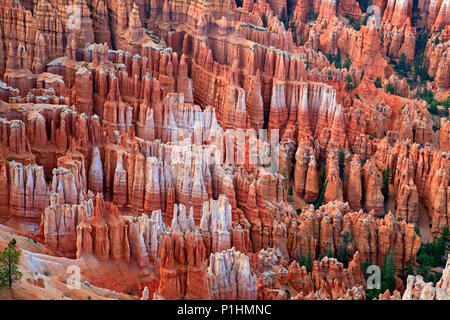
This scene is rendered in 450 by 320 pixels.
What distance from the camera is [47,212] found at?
30.8 metres

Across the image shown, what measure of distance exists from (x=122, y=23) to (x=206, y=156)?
59.3ft

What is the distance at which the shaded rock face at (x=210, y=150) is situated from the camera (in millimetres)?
30781

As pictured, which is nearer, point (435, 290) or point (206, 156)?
point (435, 290)

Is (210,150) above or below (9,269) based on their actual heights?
Answer: below

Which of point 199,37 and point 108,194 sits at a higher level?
point 199,37

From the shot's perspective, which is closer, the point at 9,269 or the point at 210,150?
the point at 9,269

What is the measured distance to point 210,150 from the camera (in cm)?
3803

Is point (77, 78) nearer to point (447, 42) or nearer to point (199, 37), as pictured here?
point (199, 37)

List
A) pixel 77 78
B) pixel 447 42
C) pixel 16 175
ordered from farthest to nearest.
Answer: pixel 447 42 < pixel 77 78 < pixel 16 175

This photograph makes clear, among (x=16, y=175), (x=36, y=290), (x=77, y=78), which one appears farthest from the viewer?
(x=77, y=78)

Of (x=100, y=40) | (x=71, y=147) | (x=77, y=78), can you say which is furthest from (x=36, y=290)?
(x=100, y=40)

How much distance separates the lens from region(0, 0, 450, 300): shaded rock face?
1212 inches

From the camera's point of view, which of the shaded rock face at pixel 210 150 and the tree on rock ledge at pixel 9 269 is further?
the shaded rock face at pixel 210 150

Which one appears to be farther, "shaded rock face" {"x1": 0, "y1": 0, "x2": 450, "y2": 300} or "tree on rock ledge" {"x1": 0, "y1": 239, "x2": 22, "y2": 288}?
"shaded rock face" {"x1": 0, "y1": 0, "x2": 450, "y2": 300}
